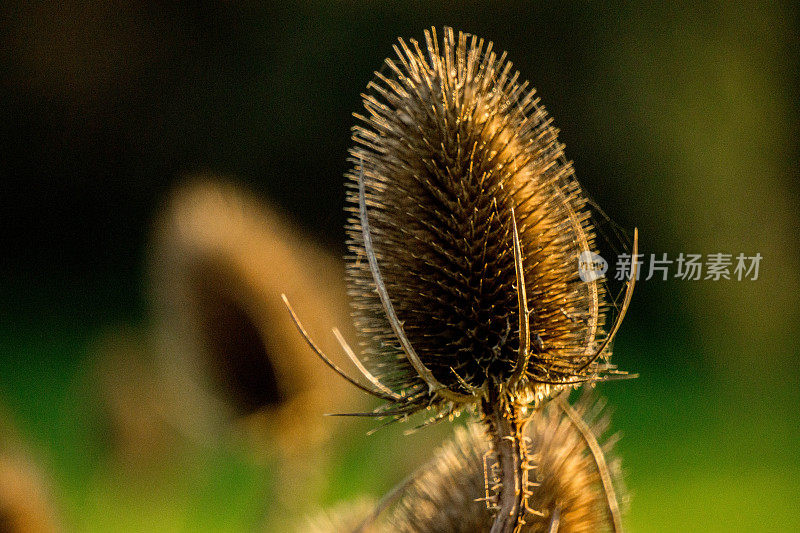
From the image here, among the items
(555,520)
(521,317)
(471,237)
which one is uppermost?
(471,237)

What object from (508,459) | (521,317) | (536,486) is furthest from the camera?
(536,486)

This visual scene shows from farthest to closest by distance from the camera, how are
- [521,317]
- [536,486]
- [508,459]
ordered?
[536,486], [508,459], [521,317]

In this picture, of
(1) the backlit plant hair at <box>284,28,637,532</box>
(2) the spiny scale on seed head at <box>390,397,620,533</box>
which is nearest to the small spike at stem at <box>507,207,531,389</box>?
(1) the backlit plant hair at <box>284,28,637,532</box>

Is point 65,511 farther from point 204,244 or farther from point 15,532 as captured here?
point 204,244

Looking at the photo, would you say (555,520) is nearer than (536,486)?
Yes

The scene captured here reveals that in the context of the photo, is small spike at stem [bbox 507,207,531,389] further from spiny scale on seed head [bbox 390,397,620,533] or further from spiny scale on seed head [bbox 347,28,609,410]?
spiny scale on seed head [bbox 390,397,620,533]

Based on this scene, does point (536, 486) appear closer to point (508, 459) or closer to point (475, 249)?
point (508, 459)

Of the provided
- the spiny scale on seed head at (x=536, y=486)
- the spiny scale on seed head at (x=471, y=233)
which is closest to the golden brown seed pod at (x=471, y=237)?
the spiny scale on seed head at (x=471, y=233)

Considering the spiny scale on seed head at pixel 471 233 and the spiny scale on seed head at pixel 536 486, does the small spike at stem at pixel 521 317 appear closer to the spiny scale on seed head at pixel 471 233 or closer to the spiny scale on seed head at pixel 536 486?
the spiny scale on seed head at pixel 471 233

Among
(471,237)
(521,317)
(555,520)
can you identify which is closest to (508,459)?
(555,520)
